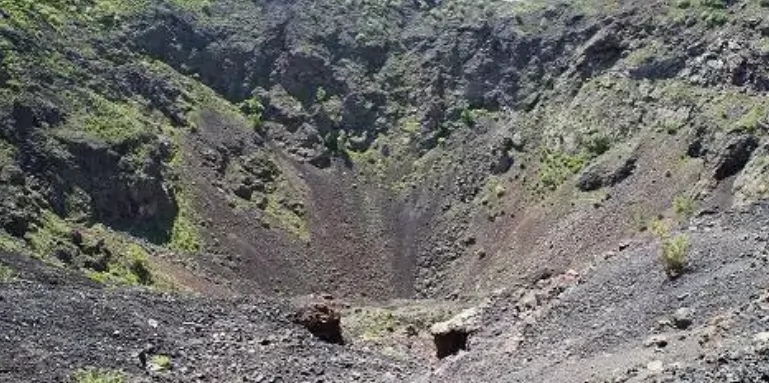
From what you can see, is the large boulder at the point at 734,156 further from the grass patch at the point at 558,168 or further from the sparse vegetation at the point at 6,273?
the sparse vegetation at the point at 6,273

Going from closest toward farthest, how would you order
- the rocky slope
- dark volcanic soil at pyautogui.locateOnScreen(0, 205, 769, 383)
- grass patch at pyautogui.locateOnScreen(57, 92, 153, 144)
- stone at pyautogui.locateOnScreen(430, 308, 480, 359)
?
dark volcanic soil at pyautogui.locateOnScreen(0, 205, 769, 383)
the rocky slope
stone at pyautogui.locateOnScreen(430, 308, 480, 359)
grass patch at pyautogui.locateOnScreen(57, 92, 153, 144)

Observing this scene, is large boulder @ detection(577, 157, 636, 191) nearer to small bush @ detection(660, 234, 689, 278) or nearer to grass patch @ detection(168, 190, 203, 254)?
grass patch @ detection(168, 190, 203, 254)

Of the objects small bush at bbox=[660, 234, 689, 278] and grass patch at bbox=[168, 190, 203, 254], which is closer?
small bush at bbox=[660, 234, 689, 278]

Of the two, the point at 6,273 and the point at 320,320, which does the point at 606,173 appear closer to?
the point at 320,320

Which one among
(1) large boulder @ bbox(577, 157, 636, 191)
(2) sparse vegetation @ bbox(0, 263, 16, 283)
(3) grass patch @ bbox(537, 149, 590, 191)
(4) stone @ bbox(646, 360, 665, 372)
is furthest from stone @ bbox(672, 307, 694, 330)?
(3) grass patch @ bbox(537, 149, 590, 191)

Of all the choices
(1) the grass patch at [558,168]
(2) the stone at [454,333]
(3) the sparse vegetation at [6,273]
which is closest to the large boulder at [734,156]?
(1) the grass patch at [558,168]
